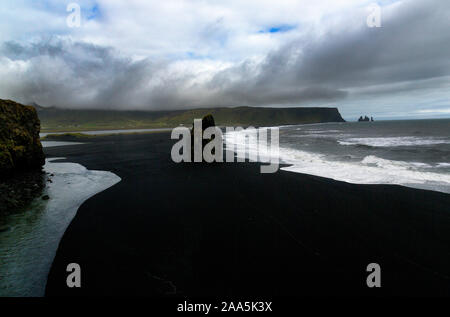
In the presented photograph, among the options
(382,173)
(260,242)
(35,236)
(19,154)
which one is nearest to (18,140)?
(19,154)

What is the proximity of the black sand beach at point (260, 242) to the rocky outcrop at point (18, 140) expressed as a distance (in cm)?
1276

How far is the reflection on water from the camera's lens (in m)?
6.90

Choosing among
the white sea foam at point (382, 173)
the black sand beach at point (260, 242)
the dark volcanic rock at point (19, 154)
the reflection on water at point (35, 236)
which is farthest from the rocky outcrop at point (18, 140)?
the white sea foam at point (382, 173)

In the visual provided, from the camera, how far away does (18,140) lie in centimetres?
2228

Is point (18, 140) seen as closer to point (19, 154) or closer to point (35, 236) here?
point (19, 154)

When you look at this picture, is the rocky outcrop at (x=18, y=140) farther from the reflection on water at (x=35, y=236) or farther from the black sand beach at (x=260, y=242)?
the black sand beach at (x=260, y=242)

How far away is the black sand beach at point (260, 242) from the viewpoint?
21.6 feet

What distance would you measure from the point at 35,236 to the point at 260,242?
9.78 m

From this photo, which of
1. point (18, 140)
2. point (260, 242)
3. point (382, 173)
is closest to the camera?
point (260, 242)

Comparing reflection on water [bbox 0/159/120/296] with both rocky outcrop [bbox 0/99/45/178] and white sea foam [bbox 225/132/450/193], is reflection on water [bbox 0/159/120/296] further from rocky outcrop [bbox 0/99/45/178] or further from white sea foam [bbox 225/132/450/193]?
white sea foam [bbox 225/132/450/193]

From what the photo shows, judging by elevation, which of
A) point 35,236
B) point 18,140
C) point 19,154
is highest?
point 18,140
